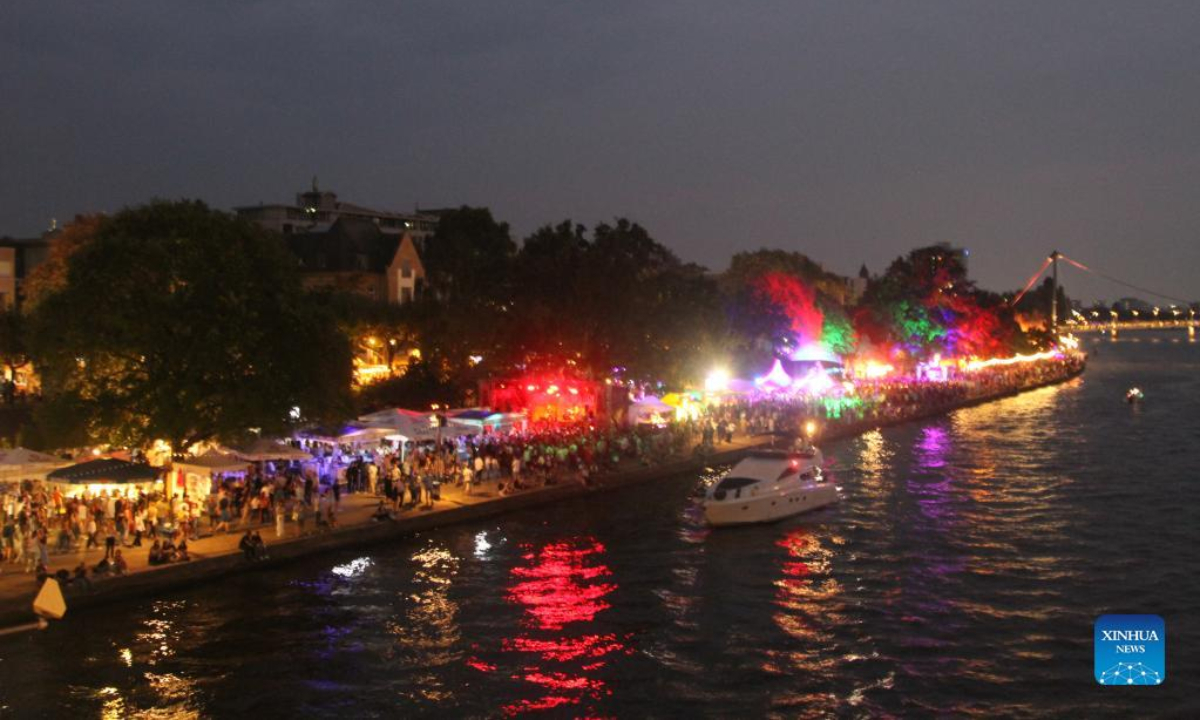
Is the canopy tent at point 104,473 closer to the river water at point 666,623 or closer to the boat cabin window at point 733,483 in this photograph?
the river water at point 666,623

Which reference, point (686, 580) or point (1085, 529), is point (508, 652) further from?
point (1085, 529)

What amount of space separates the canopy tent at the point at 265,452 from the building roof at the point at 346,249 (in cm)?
4136

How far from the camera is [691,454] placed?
48.1 metres

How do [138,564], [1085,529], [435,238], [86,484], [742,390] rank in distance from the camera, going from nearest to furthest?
1. [138,564]
2. [86,484]
3. [1085,529]
4. [742,390]
5. [435,238]

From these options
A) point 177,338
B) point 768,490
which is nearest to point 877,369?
point 768,490

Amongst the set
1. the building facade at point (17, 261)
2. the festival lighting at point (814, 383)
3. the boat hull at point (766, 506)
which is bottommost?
the boat hull at point (766, 506)

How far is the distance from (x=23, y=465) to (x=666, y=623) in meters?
18.7

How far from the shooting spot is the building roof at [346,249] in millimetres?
74812

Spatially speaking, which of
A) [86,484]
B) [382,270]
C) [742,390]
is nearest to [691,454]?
[742,390]

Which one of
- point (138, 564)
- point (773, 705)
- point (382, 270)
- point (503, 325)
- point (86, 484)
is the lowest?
point (773, 705)

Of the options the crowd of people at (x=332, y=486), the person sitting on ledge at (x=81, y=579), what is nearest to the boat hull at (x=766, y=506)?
the crowd of people at (x=332, y=486)

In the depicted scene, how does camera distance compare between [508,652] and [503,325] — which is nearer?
[508,652]

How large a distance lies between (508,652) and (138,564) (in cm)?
1027

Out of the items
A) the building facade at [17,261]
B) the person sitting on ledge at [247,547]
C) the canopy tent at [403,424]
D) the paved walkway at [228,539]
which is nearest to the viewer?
the paved walkway at [228,539]
